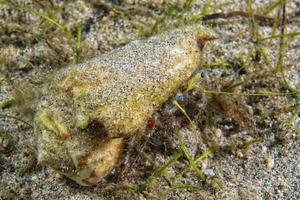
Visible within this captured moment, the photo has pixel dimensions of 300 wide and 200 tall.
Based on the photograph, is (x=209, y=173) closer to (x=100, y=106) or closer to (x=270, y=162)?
(x=270, y=162)

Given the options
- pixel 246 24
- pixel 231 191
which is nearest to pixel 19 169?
pixel 231 191

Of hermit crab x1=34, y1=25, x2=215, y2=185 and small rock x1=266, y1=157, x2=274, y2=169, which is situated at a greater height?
hermit crab x1=34, y1=25, x2=215, y2=185

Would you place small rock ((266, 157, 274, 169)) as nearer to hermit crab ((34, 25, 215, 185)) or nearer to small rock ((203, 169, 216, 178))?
small rock ((203, 169, 216, 178))

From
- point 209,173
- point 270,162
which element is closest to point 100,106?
point 209,173

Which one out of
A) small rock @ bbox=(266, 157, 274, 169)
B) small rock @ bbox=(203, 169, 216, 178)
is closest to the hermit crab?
small rock @ bbox=(203, 169, 216, 178)

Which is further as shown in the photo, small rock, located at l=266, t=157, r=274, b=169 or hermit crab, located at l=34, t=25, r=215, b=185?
small rock, located at l=266, t=157, r=274, b=169

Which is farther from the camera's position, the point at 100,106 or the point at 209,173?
the point at 209,173

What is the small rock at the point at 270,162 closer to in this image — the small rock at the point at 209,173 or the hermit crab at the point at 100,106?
the small rock at the point at 209,173

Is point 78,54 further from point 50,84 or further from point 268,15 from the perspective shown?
point 268,15
